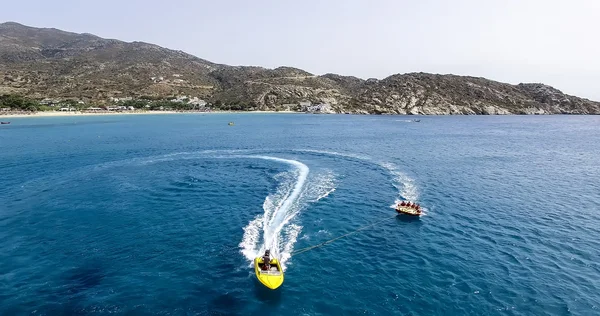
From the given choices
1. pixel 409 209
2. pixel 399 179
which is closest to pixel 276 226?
pixel 409 209

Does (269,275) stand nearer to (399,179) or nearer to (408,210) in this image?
(408,210)

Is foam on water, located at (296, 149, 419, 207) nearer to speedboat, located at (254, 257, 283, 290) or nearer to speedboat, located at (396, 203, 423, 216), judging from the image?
speedboat, located at (396, 203, 423, 216)

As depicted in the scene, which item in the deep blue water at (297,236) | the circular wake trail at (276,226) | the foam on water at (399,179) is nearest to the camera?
the deep blue water at (297,236)

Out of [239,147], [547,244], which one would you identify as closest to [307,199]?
[547,244]

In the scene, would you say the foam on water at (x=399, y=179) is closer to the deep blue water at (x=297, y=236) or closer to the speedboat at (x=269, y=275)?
the deep blue water at (x=297, y=236)

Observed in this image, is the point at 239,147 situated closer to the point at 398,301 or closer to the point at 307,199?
the point at 307,199

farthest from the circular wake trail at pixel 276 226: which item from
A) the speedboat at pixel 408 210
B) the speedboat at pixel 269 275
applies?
the speedboat at pixel 408 210
